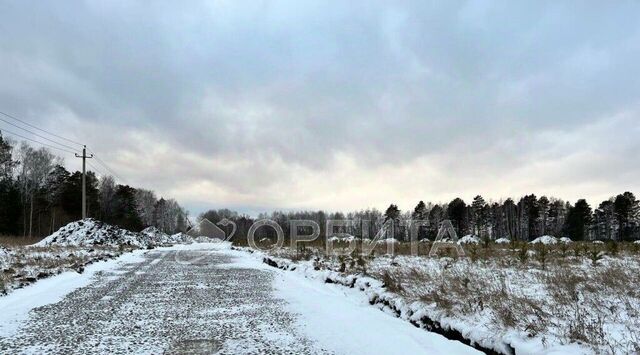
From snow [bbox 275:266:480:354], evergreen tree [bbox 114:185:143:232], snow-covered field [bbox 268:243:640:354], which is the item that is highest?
evergreen tree [bbox 114:185:143:232]

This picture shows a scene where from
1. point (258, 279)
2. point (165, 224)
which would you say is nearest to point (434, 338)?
point (258, 279)

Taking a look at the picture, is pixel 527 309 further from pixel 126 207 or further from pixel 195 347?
pixel 126 207

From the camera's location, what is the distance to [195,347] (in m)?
5.61

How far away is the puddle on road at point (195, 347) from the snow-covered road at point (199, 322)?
0.04 ft

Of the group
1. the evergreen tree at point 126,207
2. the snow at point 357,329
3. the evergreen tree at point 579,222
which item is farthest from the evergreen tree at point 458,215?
the snow at point 357,329

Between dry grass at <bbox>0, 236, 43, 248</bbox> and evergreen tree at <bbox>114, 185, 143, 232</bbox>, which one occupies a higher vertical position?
evergreen tree at <bbox>114, 185, 143, 232</bbox>

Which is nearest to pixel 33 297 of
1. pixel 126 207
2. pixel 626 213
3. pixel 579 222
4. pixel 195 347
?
pixel 195 347

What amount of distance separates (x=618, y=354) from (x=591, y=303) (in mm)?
3150

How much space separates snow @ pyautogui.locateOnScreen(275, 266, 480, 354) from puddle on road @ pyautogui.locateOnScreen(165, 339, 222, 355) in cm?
138

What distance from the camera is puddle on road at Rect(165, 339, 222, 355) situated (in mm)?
5383

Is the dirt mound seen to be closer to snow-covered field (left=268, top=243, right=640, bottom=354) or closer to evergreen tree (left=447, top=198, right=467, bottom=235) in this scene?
snow-covered field (left=268, top=243, right=640, bottom=354)

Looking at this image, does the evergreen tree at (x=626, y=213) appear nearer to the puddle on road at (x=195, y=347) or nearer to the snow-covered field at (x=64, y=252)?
the snow-covered field at (x=64, y=252)

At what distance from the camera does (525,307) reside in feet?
Answer: 22.0

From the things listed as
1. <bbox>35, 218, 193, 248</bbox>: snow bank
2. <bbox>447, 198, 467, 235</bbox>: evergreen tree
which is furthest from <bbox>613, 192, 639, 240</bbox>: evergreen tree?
<bbox>35, 218, 193, 248</bbox>: snow bank
